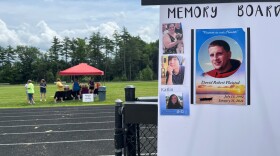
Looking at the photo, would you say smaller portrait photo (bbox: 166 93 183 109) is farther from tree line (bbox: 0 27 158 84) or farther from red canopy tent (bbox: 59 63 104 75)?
tree line (bbox: 0 27 158 84)

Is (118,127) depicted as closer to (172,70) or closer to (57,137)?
(172,70)

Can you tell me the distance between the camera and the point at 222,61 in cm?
208

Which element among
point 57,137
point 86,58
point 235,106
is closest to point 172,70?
point 235,106

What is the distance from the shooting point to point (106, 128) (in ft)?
36.9

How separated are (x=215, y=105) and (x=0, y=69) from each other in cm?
11775

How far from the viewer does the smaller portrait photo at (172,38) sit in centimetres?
212

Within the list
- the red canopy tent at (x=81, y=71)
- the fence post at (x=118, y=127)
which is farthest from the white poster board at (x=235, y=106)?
the red canopy tent at (x=81, y=71)

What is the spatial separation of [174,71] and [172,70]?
13 mm

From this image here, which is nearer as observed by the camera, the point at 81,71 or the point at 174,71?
the point at 174,71

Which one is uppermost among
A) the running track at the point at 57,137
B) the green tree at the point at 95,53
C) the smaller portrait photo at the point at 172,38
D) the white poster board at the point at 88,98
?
the green tree at the point at 95,53

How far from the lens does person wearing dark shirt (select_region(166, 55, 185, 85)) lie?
2.12 metres

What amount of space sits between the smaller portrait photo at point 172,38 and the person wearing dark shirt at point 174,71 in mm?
42

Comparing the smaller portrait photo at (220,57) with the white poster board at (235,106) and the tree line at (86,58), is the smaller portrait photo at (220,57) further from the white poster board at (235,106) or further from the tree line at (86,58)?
the tree line at (86,58)

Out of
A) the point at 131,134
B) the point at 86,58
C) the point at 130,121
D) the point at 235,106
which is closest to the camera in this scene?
the point at 235,106
